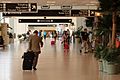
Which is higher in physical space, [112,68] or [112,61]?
[112,61]

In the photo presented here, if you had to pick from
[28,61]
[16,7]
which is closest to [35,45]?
[28,61]

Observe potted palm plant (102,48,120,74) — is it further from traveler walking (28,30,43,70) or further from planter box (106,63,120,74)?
traveler walking (28,30,43,70)

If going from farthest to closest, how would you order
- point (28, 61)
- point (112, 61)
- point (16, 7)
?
point (16, 7) → point (28, 61) → point (112, 61)

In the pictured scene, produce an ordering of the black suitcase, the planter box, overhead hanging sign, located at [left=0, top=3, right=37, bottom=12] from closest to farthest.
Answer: the planter box, the black suitcase, overhead hanging sign, located at [left=0, top=3, right=37, bottom=12]

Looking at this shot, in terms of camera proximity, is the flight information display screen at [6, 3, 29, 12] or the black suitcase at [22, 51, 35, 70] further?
the flight information display screen at [6, 3, 29, 12]

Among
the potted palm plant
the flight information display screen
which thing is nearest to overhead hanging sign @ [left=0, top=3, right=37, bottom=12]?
the flight information display screen

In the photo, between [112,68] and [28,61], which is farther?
[28,61]

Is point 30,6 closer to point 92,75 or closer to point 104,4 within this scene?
point 104,4

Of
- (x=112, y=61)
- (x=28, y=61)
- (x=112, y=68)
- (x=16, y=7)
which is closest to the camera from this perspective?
(x=112, y=68)

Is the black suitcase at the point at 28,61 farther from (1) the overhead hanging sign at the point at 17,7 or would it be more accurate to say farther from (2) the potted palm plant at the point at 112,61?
(1) the overhead hanging sign at the point at 17,7

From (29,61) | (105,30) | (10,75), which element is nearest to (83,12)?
(105,30)

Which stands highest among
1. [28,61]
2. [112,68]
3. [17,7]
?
[17,7]

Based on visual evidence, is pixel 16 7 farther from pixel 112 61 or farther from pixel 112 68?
pixel 112 68

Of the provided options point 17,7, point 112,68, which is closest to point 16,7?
point 17,7
